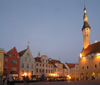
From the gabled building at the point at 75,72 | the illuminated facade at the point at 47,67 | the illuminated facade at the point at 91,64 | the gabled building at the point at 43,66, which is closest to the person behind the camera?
the illuminated facade at the point at 91,64

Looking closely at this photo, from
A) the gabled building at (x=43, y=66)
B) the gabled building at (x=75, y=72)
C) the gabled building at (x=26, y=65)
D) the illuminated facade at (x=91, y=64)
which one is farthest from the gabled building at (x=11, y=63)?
the gabled building at (x=75, y=72)

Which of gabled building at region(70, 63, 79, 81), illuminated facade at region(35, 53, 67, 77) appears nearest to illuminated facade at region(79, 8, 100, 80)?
illuminated facade at region(35, 53, 67, 77)

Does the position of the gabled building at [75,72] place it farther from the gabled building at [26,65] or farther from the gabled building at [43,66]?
the gabled building at [26,65]

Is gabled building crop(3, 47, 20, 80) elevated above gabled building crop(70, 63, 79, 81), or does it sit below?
above

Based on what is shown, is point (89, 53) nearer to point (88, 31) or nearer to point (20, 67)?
point (88, 31)

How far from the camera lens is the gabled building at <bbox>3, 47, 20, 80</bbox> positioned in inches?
1810

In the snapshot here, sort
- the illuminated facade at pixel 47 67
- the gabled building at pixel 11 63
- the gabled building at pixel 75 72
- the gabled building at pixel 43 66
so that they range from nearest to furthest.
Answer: the gabled building at pixel 11 63
the gabled building at pixel 43 66
the illuminated facade at pixel 47 67
the gabled building at pixel 75 72

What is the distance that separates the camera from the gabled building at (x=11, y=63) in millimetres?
45984

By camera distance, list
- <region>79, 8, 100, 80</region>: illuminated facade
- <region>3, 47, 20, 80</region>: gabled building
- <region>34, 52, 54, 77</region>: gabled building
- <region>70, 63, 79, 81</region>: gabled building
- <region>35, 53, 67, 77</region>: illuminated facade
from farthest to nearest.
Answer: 1. <region>70, 63, 79, 81</region>: gabled building
2. <region>35, 53, 67, 77</region>: illuminated facade
3. <region>34, 52, 54, 77</region>: gabled building
4. <region>79, 8, 100, 80</region>: illuminated facade
5. <region>3, 47, 20, 80</region>: gabled building

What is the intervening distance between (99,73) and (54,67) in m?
20.3

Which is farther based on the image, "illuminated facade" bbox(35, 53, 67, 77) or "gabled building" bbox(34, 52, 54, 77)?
"illuminated facade" bbox(35, 53, 67, 77)

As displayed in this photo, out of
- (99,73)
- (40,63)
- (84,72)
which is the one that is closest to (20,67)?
(40,63)

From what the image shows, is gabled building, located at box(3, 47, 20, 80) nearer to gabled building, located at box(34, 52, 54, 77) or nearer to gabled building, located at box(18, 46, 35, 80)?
gabled building, located at box(18, 46, 35, 80)

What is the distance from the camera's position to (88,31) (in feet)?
212
